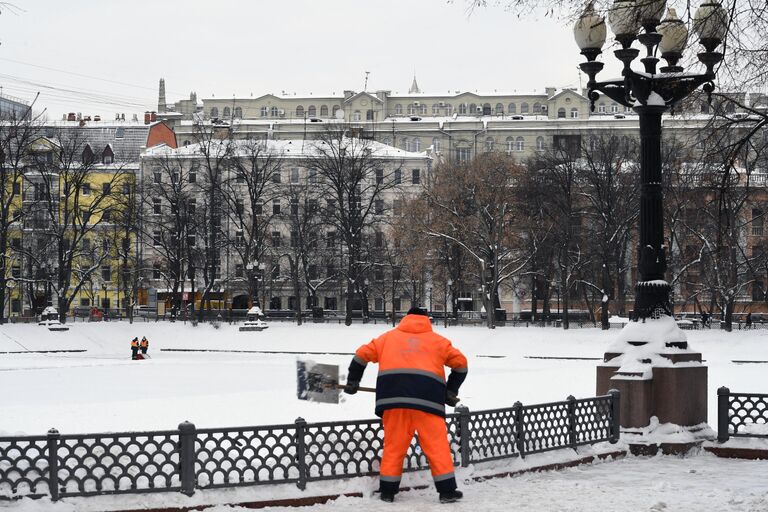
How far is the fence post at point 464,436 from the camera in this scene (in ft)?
40.1

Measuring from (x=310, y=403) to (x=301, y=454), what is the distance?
15.0 metres

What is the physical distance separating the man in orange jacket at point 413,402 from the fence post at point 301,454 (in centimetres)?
74

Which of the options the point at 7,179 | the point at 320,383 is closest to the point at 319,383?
the point at 320,383

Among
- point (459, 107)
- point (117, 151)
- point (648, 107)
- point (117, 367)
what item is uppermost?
point (459, 107)

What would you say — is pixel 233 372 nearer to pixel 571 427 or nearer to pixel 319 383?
pixel 571 427

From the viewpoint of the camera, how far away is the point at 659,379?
14.7 meters

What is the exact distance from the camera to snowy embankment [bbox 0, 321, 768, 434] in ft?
77.7

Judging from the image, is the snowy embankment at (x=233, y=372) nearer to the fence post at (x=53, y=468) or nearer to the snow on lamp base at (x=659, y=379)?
the fence post at (x=53, y=468)

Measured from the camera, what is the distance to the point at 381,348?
11.2 m

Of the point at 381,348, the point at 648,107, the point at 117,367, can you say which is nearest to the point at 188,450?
the point at 381,348

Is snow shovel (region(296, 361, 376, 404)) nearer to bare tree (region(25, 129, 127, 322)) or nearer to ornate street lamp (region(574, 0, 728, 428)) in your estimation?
ornate street lamp (region(574, 0, 728, 428))

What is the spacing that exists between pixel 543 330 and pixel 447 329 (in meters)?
5.06

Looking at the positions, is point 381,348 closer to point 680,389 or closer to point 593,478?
point 593,478

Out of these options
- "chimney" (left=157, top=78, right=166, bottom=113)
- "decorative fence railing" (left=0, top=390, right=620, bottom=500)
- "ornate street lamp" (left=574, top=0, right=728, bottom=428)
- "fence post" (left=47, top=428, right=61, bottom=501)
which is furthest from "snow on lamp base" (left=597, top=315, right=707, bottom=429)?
"chimney" (left=157, top=78, right=166, bottom=113)
